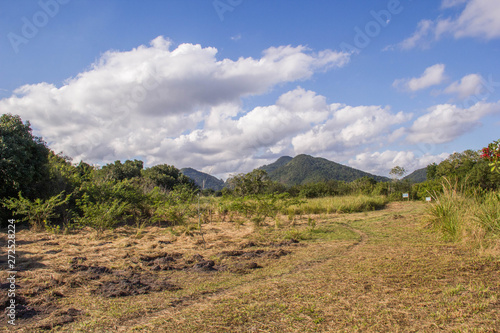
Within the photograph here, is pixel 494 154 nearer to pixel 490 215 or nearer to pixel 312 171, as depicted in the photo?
pixel 490 215

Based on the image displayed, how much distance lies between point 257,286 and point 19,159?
10.1 metres

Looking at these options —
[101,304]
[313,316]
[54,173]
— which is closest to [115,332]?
[101,304]

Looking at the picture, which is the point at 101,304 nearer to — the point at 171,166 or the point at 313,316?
the point at 313,316

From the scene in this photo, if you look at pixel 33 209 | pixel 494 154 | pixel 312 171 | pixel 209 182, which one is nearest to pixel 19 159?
pixel 33 209

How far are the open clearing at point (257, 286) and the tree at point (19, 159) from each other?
326 cm

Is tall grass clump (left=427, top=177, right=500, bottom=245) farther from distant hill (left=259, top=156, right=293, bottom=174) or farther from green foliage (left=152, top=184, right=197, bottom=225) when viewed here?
distant hill (left=259, top=156, right=293, bottom=174)

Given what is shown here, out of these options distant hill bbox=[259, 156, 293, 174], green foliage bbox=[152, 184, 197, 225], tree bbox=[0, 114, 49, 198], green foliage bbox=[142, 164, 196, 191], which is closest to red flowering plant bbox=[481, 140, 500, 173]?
green foliage bbox=[152, 184, 197, 225]

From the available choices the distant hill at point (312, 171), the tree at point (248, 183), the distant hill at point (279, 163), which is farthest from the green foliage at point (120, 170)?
the distant hill at point (279, 163)

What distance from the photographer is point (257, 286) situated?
4.55 meters

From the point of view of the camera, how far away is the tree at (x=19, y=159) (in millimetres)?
10212

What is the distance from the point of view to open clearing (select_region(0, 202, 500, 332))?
328 cm

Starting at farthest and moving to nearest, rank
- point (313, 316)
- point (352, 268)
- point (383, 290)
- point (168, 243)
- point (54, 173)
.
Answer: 1. point (54, 173)
2. point (168, 243)
3. point (352, 268)
4. point (383, 290)
5. point (313, 316)

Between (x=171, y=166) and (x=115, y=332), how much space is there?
3595cm

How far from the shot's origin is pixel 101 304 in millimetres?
3914
